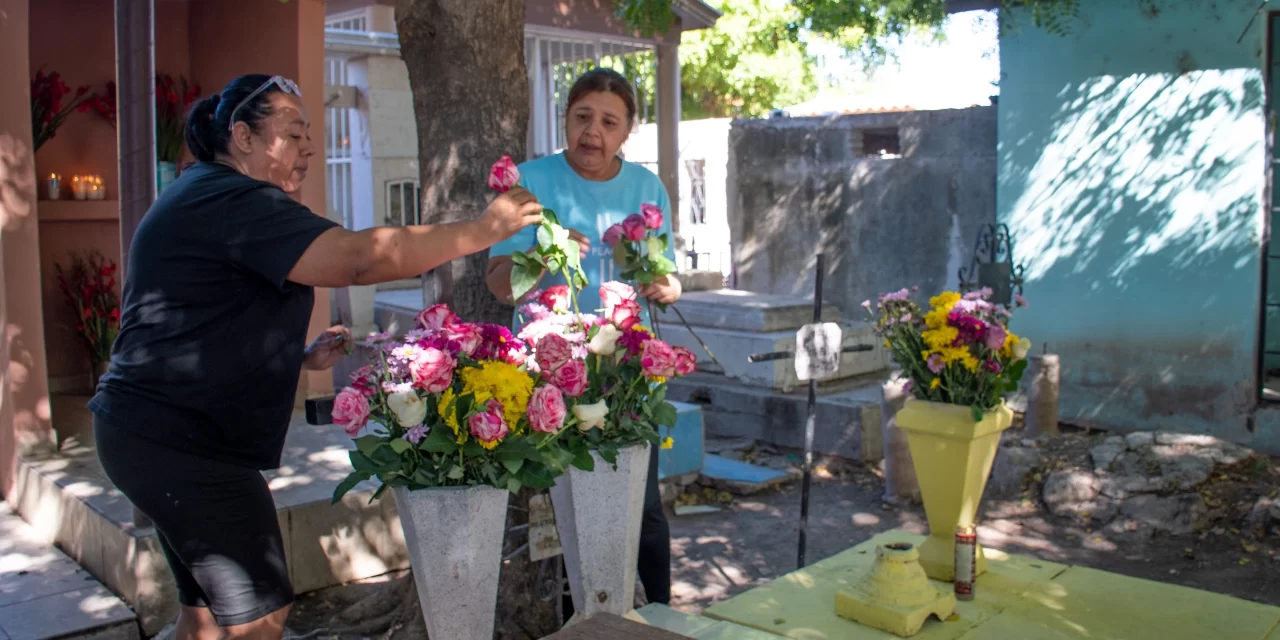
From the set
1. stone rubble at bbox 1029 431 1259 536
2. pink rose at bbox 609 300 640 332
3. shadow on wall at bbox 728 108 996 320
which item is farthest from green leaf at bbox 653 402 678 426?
shadow on wall at bbox 728 108 996 320

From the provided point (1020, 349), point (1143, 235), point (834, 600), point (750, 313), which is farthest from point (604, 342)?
point (1143, 235)

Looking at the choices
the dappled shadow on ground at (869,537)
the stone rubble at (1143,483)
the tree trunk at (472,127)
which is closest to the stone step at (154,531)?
the tree trunk at (472,127)

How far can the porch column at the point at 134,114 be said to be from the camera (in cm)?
398

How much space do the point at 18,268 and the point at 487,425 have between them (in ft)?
13.2

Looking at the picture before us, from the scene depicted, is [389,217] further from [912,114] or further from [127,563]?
[127,563]

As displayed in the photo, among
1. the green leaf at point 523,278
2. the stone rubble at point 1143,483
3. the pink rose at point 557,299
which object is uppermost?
the green leaf at point 523,278

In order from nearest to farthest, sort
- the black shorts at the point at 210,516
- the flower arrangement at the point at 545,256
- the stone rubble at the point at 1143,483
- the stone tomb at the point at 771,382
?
1. the black shorts at the point at 210,516
2. the flower arrangement at the point at 545,256
3. the stone rubble at the point at 1143,483
4. the stone tomb at the point at 771,382

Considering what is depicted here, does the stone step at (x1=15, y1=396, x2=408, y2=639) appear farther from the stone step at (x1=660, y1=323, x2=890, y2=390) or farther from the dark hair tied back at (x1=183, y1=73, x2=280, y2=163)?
the stone step at (x1=660, y1=323, x2=890, y2=390)

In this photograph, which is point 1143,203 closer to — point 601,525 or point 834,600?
point 834,600

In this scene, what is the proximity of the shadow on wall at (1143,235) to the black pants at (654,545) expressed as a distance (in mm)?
5313

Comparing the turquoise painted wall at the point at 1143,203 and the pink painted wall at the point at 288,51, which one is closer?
the pink painted wall at the point at 288,51

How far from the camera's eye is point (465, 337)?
2537 millimetres

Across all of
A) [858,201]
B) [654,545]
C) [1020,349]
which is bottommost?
[654,545]

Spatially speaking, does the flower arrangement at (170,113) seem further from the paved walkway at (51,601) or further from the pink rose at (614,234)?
the pink rose at (614,234)
